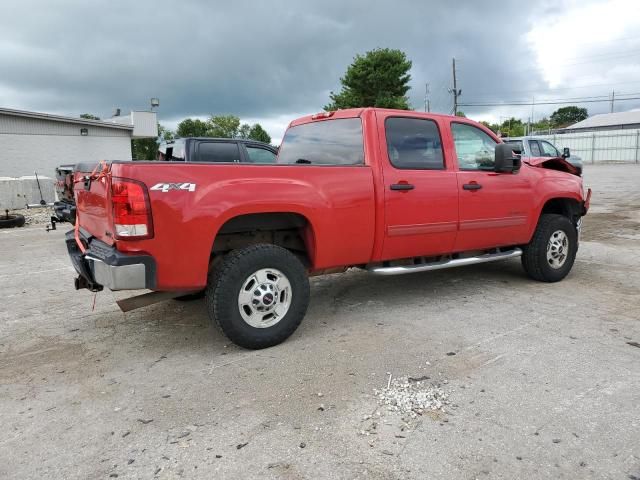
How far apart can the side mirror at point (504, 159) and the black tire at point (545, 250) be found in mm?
961

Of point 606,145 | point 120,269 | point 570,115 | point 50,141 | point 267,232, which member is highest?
point 570,115

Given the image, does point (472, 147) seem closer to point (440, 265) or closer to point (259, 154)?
point (440, 265)

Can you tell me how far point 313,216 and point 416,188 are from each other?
1.14 meters

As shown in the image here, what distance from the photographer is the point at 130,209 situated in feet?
10.8

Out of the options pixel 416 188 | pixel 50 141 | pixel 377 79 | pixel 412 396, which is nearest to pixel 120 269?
pixel 412 396

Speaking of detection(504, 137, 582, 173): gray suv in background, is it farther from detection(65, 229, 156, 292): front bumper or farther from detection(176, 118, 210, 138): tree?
detection(176, 118, 210, 138): tree

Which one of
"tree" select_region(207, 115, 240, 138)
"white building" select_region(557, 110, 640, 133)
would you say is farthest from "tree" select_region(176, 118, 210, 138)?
"white building" select_region(557, 110, 640, 133)

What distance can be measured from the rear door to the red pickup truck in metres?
0.01

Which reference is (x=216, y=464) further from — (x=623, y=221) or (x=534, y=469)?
(x=623, y=221)

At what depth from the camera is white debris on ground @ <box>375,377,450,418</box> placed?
9.77 feet

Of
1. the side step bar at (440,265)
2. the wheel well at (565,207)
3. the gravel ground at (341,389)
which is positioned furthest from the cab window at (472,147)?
the gravel ground at (341,389)

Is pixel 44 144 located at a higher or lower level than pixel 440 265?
higher

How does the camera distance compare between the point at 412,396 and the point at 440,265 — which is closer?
the point at 412,396

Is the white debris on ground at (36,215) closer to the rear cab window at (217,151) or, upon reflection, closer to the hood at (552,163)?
the rear cab window at (217,151)
